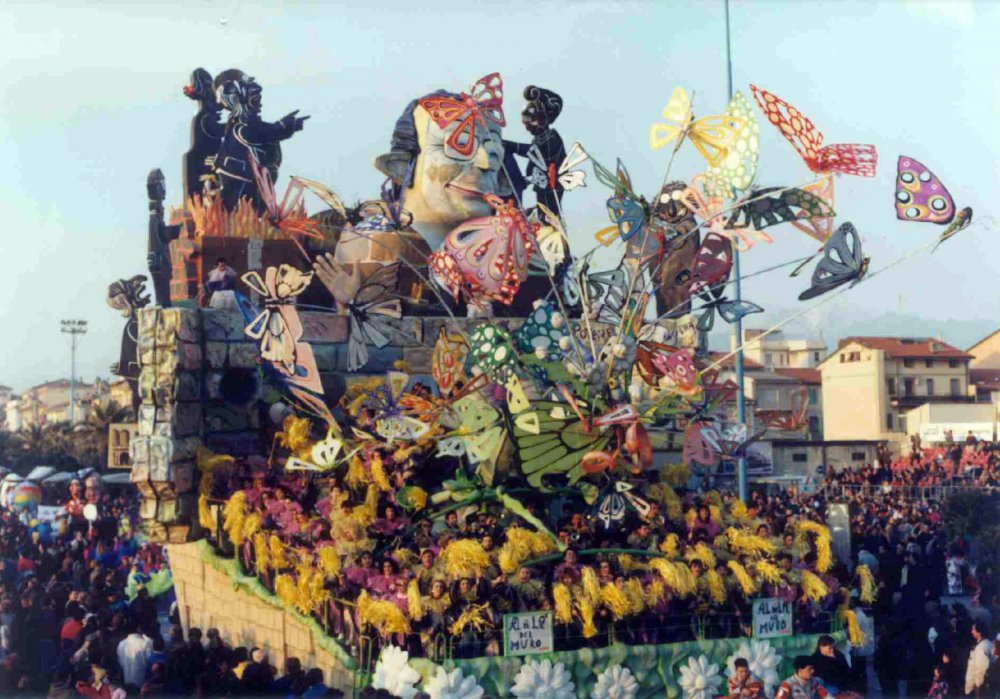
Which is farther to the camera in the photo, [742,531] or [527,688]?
[742,531]

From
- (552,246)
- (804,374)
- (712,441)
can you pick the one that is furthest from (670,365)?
(804,374)

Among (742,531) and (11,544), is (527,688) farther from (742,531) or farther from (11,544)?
(11,544)

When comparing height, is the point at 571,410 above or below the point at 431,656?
above

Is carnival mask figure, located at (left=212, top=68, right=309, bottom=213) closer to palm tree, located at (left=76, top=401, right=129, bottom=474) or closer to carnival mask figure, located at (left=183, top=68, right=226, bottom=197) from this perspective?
carnival mask figure, located at (left=183, top=68, right=226, bottom=197)

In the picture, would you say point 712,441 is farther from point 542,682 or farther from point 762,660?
point 542,682

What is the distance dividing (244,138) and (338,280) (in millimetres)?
4516

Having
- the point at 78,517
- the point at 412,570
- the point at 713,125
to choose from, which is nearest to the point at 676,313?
the point at 713,125

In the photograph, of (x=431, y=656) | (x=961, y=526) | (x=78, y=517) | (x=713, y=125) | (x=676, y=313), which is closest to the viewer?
(x=431, y=656)

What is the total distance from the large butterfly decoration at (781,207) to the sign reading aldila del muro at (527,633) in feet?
19.9

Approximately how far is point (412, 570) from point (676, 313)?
686 centimetres

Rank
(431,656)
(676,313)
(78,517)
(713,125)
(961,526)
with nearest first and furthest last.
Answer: (431,656) → (713,125) → (676,313) → (78,517) → (961,526)

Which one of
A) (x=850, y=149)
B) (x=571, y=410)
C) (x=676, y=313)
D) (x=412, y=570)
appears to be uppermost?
(x=850, y=149)

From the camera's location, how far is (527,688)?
15406mm

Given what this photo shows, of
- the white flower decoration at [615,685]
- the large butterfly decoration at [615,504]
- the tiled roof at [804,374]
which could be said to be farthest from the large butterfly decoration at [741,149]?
the tiled roof at [804,374]
